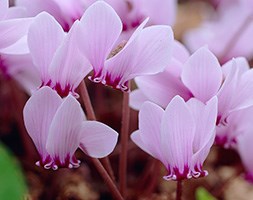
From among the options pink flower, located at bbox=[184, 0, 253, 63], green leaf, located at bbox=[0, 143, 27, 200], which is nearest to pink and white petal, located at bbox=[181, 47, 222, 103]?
green leaf, located at bbox=[0, 143, 27, 200]

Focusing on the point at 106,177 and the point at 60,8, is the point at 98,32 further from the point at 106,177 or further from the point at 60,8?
the point at 106,177

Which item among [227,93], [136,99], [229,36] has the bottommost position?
[229,36]

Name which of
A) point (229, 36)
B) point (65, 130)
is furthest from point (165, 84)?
point (229, 36)

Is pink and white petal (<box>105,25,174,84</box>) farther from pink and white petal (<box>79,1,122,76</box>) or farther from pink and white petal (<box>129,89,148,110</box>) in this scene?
pink and white petal (<box>129,89,148,110</box>)

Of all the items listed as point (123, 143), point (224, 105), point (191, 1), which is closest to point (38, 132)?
point (123, 143)

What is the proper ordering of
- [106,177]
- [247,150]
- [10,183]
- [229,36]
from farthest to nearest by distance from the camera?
[229,36], [247,150], [106,177], [10,183]

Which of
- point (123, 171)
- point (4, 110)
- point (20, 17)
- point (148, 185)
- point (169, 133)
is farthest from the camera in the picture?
point (4, 110)

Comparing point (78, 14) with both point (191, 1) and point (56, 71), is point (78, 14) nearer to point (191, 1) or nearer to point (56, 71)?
point (56, 71)
